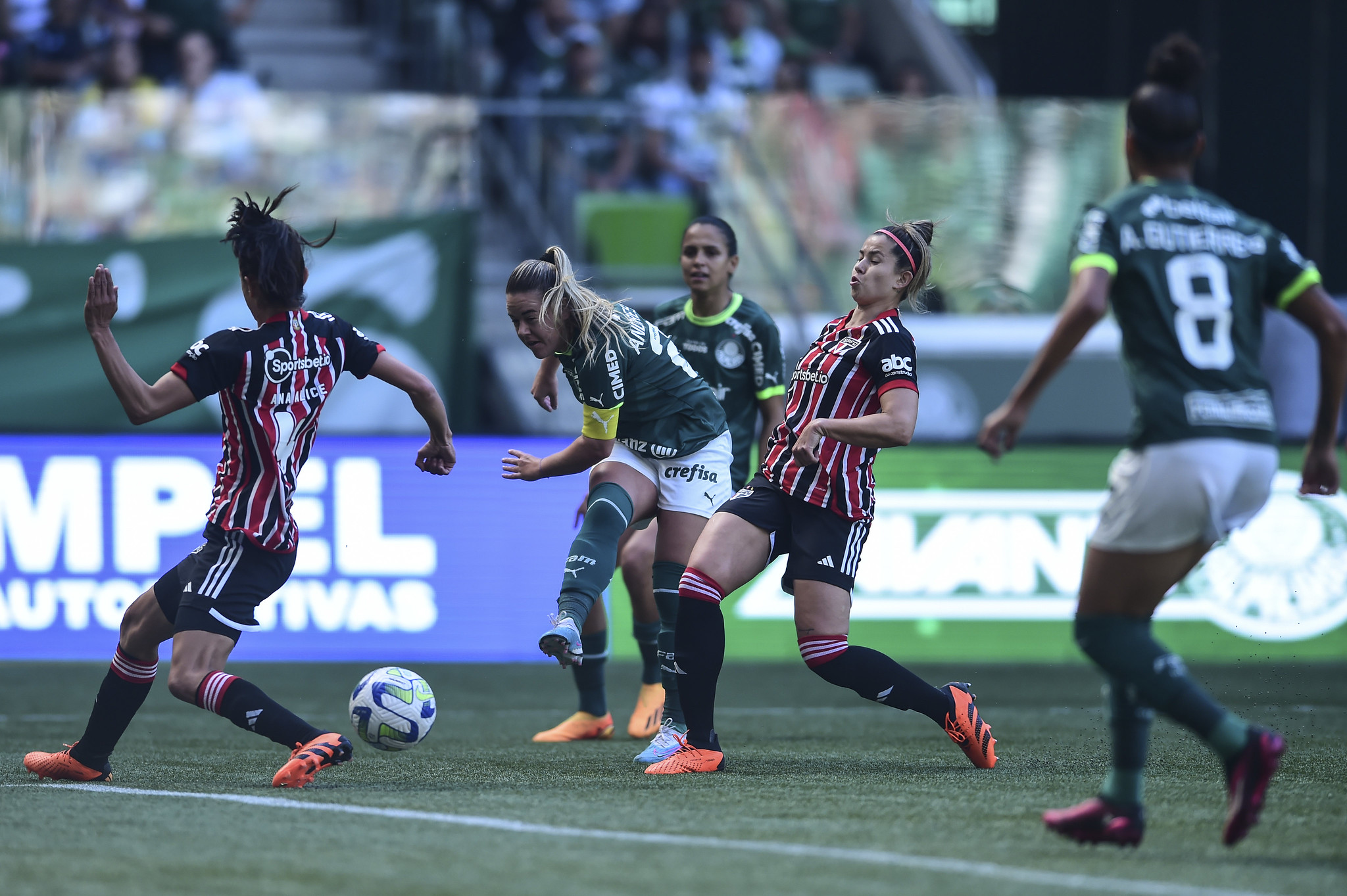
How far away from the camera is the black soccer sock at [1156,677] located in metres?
3.82

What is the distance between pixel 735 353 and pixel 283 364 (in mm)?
2265

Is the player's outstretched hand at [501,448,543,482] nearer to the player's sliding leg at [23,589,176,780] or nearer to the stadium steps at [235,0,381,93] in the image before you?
the player's sliding leg at [23,589,176,780]

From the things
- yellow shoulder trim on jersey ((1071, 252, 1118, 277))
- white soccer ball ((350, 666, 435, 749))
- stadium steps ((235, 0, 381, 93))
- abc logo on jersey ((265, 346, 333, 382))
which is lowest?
white soccer ball ((350, 666, 435, 749))

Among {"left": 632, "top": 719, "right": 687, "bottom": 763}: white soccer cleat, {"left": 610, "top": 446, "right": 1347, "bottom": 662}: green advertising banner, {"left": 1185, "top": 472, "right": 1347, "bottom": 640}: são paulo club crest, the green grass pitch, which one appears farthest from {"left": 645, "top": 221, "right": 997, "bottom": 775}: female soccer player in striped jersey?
{"left": 1185, "top": 472, "right": 1347, "bottom": 640}: são paulo club crest

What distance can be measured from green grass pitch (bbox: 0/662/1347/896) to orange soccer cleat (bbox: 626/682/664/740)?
0.27m

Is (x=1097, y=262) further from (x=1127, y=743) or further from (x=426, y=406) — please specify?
(x=426, y=406)

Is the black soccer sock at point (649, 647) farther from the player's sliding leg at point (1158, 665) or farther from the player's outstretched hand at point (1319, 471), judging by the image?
the player's outstretched hand at point (1319, 471)

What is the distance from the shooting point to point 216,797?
4.81 m

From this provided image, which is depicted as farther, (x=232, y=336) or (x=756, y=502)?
(x=756, y=502)

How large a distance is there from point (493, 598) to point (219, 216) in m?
3.79

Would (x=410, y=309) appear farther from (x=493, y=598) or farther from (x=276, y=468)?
(x=276, y=468)

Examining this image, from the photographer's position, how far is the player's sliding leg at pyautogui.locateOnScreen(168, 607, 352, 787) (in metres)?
4.93

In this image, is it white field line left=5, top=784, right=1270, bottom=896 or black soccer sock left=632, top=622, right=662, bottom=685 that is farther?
black soccer sock left=632, top=622, right=662, bottom=685

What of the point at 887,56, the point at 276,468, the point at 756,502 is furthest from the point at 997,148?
the point at 276,468
